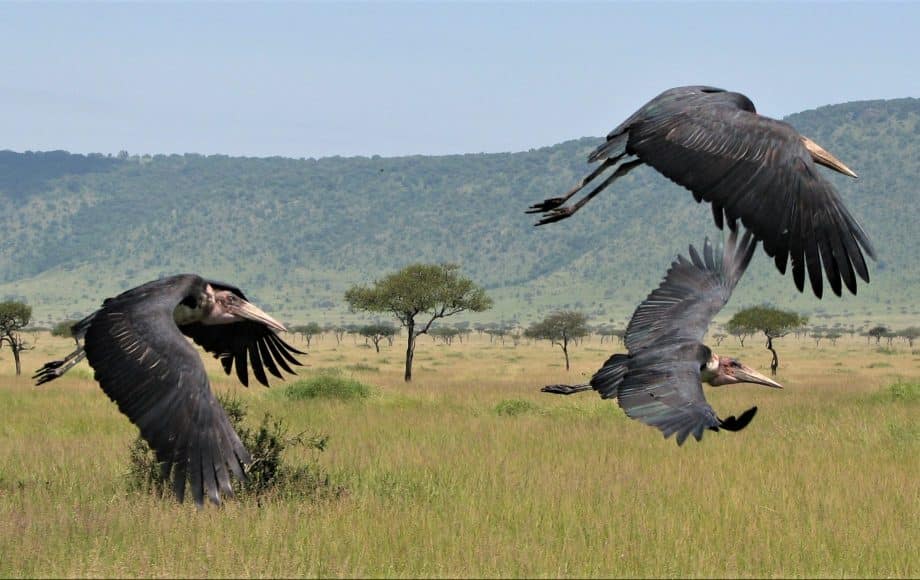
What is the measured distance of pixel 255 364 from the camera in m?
8.38

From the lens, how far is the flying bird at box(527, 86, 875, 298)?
3.57m

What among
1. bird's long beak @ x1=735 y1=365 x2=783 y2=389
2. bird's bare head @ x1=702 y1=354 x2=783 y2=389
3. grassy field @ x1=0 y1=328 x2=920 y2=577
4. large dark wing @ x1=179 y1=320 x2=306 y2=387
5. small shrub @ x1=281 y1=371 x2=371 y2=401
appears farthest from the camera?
small shrub @ x1=281 y1=371 x2=371 y2=401

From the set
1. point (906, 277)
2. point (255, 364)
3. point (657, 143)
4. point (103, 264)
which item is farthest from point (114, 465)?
point (103, 264)

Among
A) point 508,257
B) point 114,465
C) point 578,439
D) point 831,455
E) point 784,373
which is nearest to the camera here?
point 114,465

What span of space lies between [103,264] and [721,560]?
193m

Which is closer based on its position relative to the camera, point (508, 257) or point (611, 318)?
point (611, 318)

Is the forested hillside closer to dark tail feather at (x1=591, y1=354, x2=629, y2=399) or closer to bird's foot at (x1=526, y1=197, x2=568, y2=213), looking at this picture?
dark tail feather at (x1=591, y1=354, x2=629, y2=399)

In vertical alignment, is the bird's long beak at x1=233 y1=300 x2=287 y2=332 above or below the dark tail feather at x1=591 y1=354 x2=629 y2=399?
above

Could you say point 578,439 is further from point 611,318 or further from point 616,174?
point 611,318

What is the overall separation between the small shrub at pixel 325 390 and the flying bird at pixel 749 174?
20.3 meters

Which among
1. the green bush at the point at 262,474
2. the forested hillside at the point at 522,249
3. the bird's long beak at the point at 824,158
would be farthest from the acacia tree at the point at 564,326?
the forested hillside at the point at 522,249

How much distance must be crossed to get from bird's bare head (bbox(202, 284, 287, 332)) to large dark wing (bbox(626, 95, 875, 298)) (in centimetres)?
316

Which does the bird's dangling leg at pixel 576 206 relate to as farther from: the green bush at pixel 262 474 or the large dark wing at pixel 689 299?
the green bush at pixel 262 474

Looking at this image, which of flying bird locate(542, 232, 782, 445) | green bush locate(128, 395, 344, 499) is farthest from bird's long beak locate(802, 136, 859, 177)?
green bush locate(128, 395, 344, 499)
